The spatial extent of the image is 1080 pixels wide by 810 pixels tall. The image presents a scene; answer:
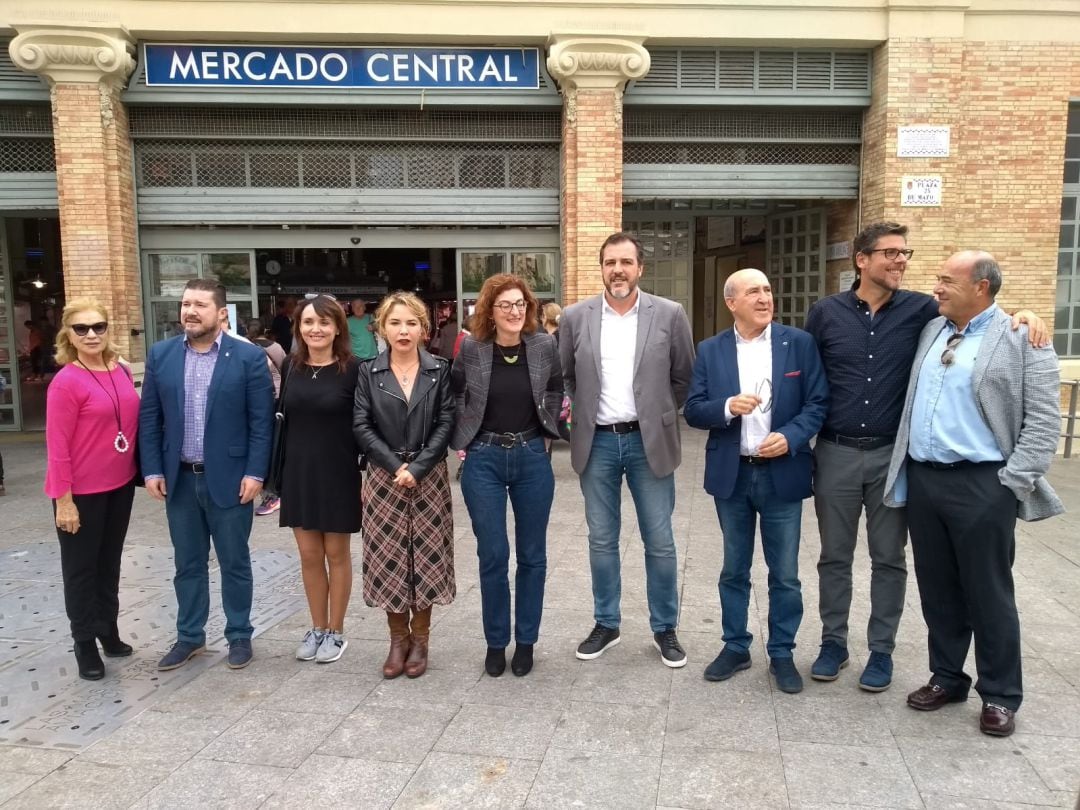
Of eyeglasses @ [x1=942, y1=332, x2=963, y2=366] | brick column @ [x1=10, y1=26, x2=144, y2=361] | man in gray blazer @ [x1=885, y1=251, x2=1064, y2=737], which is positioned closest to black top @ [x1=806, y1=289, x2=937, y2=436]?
man in gray blazer @ [x1=885, y1=251, x2=1064, y2=737]

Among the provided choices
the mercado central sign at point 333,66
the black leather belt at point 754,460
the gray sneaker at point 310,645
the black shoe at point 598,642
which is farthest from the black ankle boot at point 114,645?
the mercado central sign at point 333,66

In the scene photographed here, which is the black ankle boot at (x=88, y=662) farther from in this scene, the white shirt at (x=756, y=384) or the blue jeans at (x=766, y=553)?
the white shirt at (x=756, y=384)

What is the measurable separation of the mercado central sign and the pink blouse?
23.9 feet

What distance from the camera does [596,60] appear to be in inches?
392

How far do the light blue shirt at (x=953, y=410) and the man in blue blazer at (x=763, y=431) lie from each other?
44 cm

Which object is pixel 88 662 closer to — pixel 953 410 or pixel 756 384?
pixel 756 384

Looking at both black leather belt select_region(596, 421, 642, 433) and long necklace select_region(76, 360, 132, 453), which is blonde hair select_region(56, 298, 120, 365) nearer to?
long necklace select_region(76, 360, 132, 453)

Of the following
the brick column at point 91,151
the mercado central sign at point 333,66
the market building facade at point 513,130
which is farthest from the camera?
the mercado central sign at point 333,66

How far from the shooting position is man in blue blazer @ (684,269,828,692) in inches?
147

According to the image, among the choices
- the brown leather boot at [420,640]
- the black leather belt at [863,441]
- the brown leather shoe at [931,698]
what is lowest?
the brown leather shoe at [931,698]

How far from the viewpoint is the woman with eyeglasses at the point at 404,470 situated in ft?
12.7

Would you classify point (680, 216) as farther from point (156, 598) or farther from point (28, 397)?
point (28, 397)

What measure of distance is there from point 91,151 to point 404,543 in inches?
332

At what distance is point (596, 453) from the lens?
163 inches
